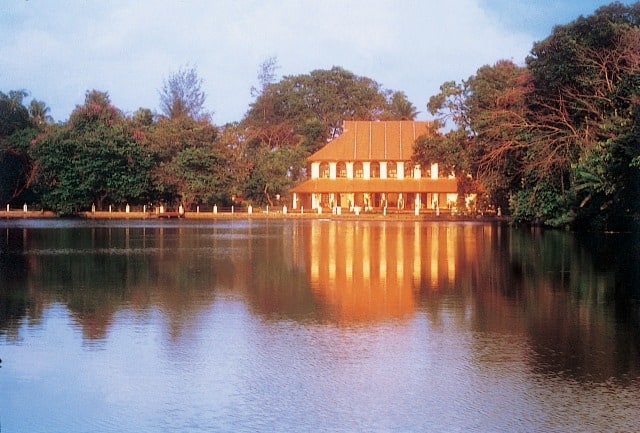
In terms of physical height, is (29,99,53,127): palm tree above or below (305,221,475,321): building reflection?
above

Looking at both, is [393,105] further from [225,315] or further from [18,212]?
[225,315]

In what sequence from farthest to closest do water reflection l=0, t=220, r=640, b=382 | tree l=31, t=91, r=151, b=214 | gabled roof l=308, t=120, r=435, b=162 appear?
gabled roof l=308, t=120, r=435, b=162
tree l=31, t=91, r=151, b=214
water reflection l=0, t=220, r=640, b=382

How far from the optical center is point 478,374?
24.8ft

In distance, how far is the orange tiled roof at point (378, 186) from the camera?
64.4 meters

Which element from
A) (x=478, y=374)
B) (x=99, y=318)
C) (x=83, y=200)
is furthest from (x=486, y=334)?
(x=83, y=200)

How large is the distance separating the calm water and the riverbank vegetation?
11.0 metres

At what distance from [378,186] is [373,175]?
7.34ft

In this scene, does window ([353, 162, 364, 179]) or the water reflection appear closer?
the water reflection

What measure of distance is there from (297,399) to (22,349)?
3.56 m

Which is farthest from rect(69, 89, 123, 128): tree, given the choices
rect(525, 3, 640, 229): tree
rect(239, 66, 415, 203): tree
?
rect(525, 3, 640, 229): tree

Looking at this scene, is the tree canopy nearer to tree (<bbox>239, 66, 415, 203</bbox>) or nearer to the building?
the building

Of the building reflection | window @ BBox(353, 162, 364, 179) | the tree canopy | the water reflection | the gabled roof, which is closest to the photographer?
the water reflection

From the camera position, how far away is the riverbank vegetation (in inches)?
1257

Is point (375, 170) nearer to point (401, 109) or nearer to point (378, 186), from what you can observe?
point (378, 186)
